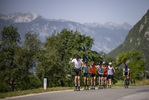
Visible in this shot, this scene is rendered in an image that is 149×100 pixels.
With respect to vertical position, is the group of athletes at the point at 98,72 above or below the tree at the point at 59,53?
below

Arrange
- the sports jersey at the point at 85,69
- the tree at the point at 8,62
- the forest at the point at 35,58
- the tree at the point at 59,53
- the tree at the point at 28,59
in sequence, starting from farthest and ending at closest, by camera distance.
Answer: the tree at the point at 59,53 → the tree at the point at 28,59 → the forest at the point at 35,58 → the tree at the point at 8,62 → the sports jersey at the point at 85,69

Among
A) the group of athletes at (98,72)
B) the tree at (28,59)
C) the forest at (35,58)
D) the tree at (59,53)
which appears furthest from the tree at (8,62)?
the group of athletes at (98,72)

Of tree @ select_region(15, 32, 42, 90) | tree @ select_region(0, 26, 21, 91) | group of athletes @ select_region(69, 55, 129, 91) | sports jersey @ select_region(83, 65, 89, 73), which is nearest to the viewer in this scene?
group of athletes @ select_region(69, 55, 129, 91)

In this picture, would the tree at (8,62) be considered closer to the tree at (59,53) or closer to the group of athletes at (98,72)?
the tree at (59,53)

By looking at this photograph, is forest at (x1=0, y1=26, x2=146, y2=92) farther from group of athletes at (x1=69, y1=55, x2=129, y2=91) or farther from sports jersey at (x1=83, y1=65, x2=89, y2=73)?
sports jersey at (x1=83, y1=65, x2=89, y2=73)

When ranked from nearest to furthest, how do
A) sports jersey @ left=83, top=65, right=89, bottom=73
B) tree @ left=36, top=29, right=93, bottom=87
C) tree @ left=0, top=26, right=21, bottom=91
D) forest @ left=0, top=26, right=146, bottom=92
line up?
1. sports jersey @ left=83, top=65, right=89, bottom=73
2. tree @ left=0, top=26, right=21, bottom=91
3. forest @ left=0, top=26, right=146, bottom=92
4. tree @ left=36, top=29, right=93, bottom=87

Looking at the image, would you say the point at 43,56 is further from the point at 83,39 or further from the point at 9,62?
the point at 83,39

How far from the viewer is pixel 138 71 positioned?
2424 inches

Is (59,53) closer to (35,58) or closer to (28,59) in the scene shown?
(35,58)

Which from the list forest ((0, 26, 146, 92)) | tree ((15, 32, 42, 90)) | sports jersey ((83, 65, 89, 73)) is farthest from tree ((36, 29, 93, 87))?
sports jersey ((83, 65, 89, 73))

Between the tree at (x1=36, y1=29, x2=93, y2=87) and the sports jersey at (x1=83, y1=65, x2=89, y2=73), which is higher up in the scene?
the tree at (x1=36, y1=29, x2=93, y2=87)

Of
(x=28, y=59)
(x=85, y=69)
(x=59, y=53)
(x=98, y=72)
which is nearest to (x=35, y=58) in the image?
(x=28, y=59)

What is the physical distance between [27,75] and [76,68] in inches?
1404

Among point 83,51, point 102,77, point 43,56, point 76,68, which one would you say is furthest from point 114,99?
point 83,51
